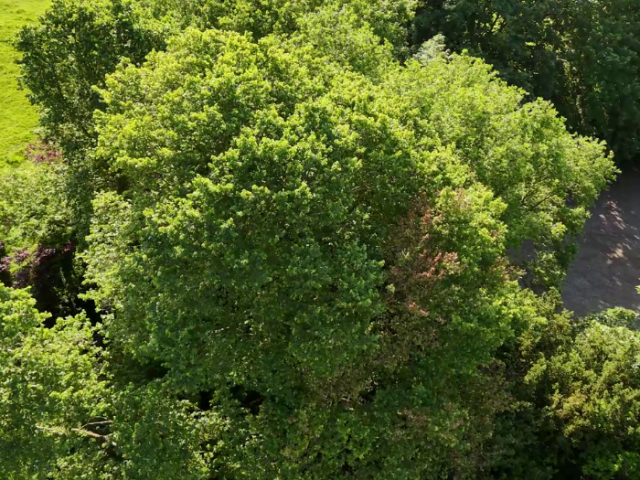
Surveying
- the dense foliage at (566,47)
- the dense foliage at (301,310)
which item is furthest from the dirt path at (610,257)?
the dense foliage at (301,310)

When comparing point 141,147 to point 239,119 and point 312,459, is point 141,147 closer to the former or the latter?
point 239,119

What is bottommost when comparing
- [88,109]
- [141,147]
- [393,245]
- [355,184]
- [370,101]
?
[88,109]

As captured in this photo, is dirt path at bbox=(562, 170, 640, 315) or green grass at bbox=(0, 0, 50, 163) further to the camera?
green grass at bbox=(0, 0, 50, 163)

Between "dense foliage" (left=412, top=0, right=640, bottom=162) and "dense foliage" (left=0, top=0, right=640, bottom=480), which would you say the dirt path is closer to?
"dense foliage" (left=412, top=0, right=640, bottom=162)

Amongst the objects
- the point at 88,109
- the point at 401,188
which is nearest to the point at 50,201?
the point at 88,109

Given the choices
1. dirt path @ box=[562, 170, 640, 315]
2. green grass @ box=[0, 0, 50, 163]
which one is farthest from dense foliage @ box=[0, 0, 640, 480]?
green grass @ box=[0, 0, 50, 163]

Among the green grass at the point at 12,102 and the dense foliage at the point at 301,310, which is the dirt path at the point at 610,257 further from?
the green grass at the point at 12,102

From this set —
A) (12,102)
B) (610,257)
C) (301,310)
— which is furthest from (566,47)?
(12,102)
